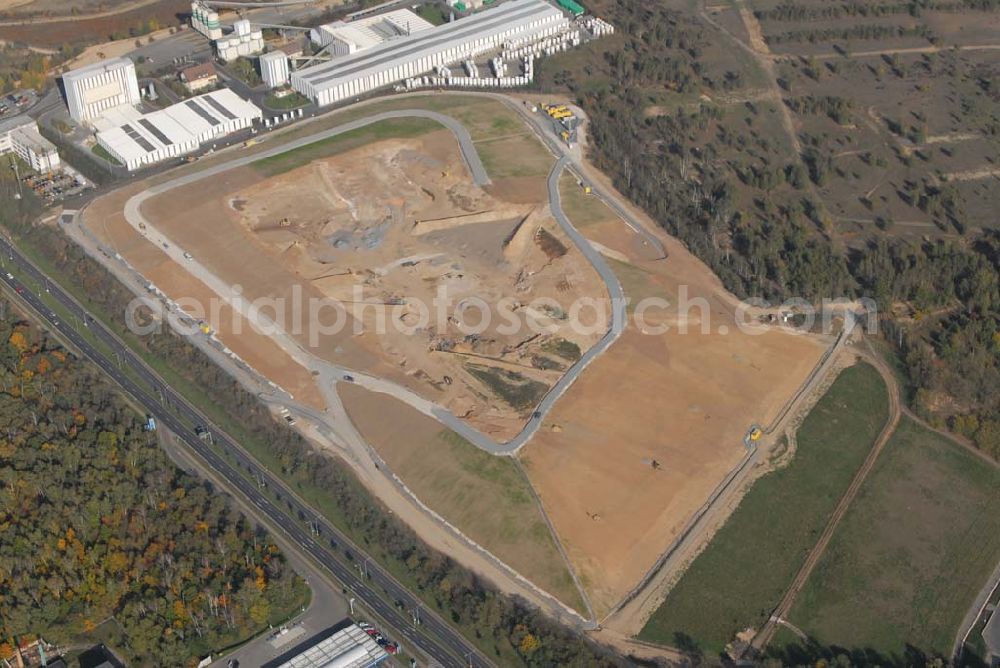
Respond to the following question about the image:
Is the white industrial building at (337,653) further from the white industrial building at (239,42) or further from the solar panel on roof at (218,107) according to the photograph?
the white industrial building at (239,42)

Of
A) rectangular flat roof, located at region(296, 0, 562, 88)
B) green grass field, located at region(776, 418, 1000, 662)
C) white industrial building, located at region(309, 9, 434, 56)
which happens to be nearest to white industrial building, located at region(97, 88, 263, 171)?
rectangular flat roof, located at region(296, 0, 562, 88)

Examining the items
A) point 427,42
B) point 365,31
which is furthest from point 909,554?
point 365,31

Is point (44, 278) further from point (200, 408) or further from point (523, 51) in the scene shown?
point (523, 51)

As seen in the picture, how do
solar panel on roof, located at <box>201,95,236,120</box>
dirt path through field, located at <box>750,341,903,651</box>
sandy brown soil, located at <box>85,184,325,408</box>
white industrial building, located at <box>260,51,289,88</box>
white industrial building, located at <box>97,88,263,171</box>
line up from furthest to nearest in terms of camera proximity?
white industrial building, located at <box>260,51,289,88</box>, solar panel on roof, located at <box>201,95,236,120</box>, white industrial building, located at <box>97,88,263,171</box>, sandy brown soil, located at <box>85,184,325,408</box>, dirt path through field, located at <box>750,341,903,651</box>

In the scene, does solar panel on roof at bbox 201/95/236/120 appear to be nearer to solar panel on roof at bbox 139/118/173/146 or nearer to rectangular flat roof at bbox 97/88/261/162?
rectangular flat roof at bbox 97/88/261/162

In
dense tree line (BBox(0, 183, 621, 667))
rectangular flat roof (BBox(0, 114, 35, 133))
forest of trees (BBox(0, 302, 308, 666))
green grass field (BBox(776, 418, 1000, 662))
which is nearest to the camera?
dense tree line (BBox(0, 183, 621, 667))

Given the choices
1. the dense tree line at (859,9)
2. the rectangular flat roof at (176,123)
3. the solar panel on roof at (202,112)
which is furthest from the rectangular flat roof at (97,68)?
the dense tree line at (859,9)
